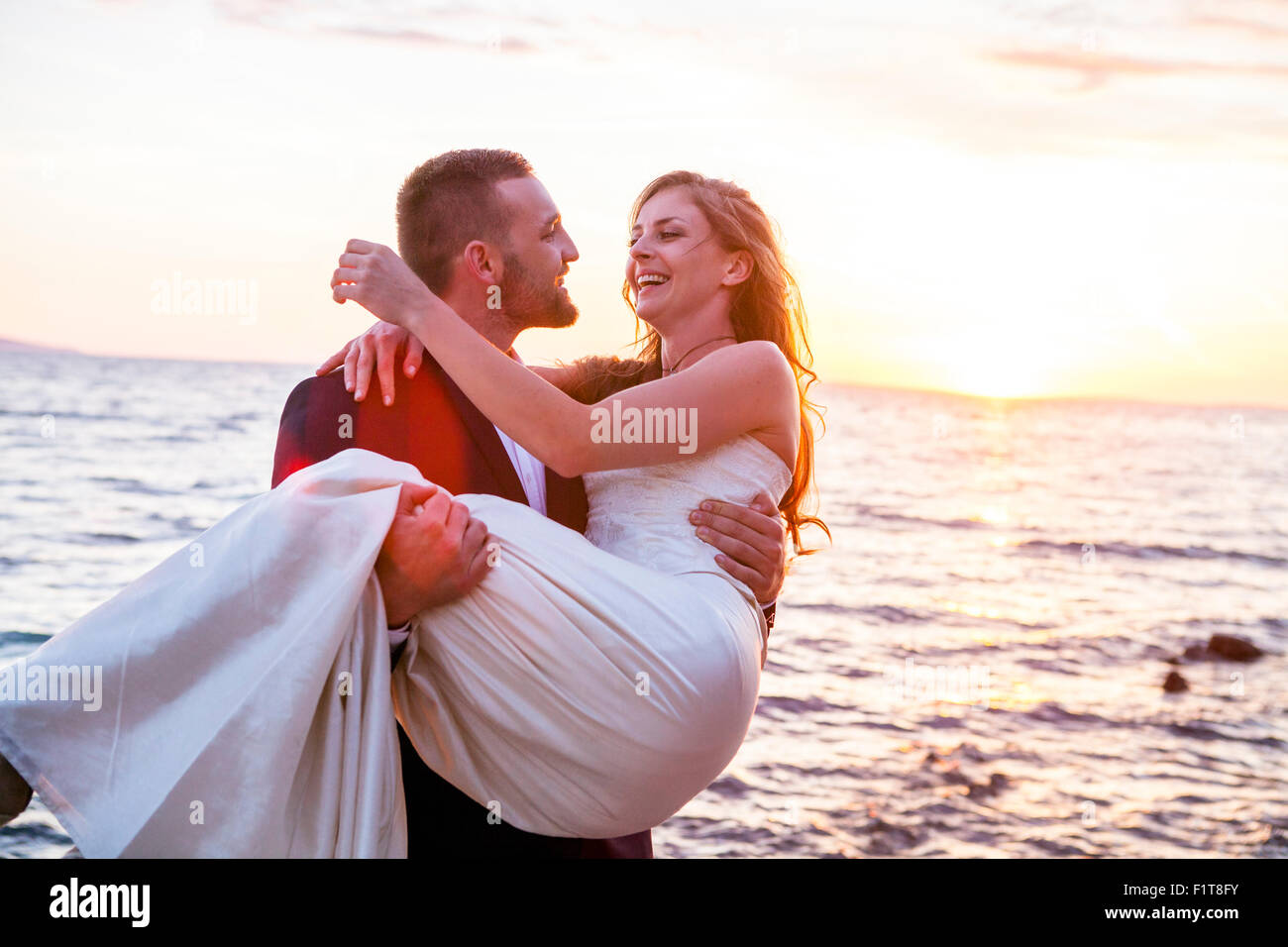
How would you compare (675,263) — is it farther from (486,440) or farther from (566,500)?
(486,440)

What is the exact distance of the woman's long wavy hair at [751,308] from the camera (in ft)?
11.6

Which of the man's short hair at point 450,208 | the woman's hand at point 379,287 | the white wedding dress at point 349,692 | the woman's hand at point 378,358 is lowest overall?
the white wedding dress at point 349,692

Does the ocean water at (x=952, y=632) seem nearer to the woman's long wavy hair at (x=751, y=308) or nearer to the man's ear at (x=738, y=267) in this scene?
the woman's long wavy hair at (x=751, y=308)

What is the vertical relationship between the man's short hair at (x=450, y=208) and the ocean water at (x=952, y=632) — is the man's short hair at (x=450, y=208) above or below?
above

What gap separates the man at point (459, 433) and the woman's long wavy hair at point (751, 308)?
0.33 metres

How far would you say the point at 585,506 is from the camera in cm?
318

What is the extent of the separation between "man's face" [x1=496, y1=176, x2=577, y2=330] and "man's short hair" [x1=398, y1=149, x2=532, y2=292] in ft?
0.11

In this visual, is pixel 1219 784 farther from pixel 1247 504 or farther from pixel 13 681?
pixel 1247 504

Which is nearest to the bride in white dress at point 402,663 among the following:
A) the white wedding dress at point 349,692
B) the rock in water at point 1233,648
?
the white wedding dress at point 349,692

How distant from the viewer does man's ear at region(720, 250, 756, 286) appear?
3.52m

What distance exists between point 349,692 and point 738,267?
1.90 m
